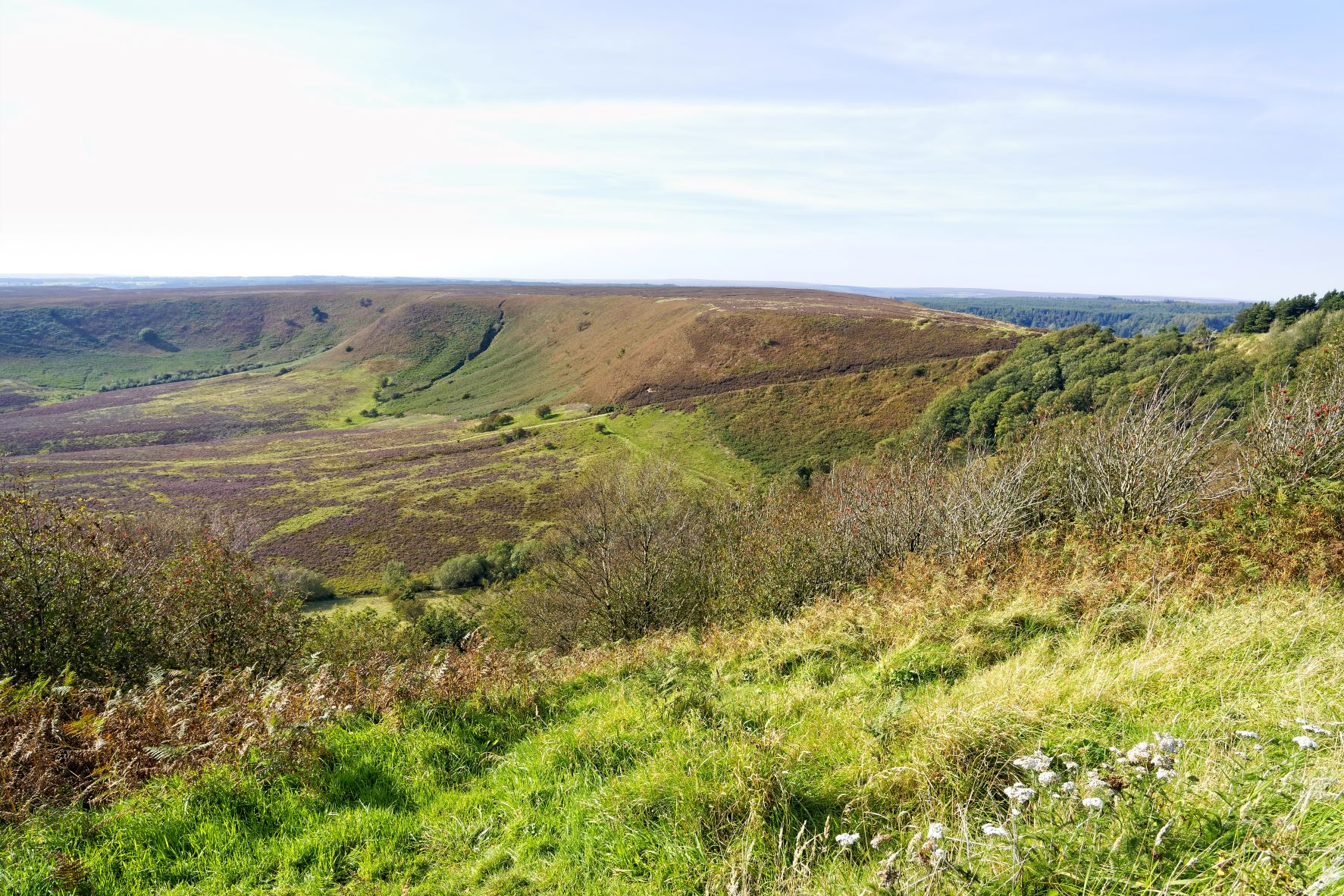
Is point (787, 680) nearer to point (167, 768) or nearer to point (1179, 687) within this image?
point (1179, 687)

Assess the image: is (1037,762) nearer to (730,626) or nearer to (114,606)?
(730,626)

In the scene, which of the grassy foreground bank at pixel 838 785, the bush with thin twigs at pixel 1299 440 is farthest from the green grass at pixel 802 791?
the bush with thin twigs at pixel 1299 440

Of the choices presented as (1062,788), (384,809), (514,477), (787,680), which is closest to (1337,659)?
(1062,788)

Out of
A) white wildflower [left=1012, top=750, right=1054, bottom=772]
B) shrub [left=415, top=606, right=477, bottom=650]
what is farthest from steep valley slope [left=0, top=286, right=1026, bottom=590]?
white wildflower [left=1012, top=750, right=1054, bottom=772]

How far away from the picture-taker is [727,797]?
12.0 feet

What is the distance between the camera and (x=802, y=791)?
151 inches

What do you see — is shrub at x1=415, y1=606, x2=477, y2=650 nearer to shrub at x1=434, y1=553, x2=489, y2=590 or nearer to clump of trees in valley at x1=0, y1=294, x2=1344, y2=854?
clump of trees in valley at x1=0, y1=294, x2=1344, y2=854

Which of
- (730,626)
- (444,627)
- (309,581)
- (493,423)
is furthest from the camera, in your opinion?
(493,423)

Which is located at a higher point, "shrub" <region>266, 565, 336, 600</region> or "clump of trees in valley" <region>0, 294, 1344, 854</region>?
"clump of trees in valley" <region>0, 294, 1344, 854</region>

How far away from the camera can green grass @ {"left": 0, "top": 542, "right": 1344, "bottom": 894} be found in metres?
2.71

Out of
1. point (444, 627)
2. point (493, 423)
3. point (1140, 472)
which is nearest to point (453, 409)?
point (493, 423)

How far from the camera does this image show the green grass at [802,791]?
2705 millimetres

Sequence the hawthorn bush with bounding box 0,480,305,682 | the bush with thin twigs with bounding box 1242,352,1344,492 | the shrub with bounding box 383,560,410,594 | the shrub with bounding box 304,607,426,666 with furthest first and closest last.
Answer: the shrub with bounding box 383,560,410,594, the shrub with bounding box 304,607,426,666, the bush with thin twigs with bounding box 1242,352,1344,492, the hawthorn bush with bounding box 0,480,305,682

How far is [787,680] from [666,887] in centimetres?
357
